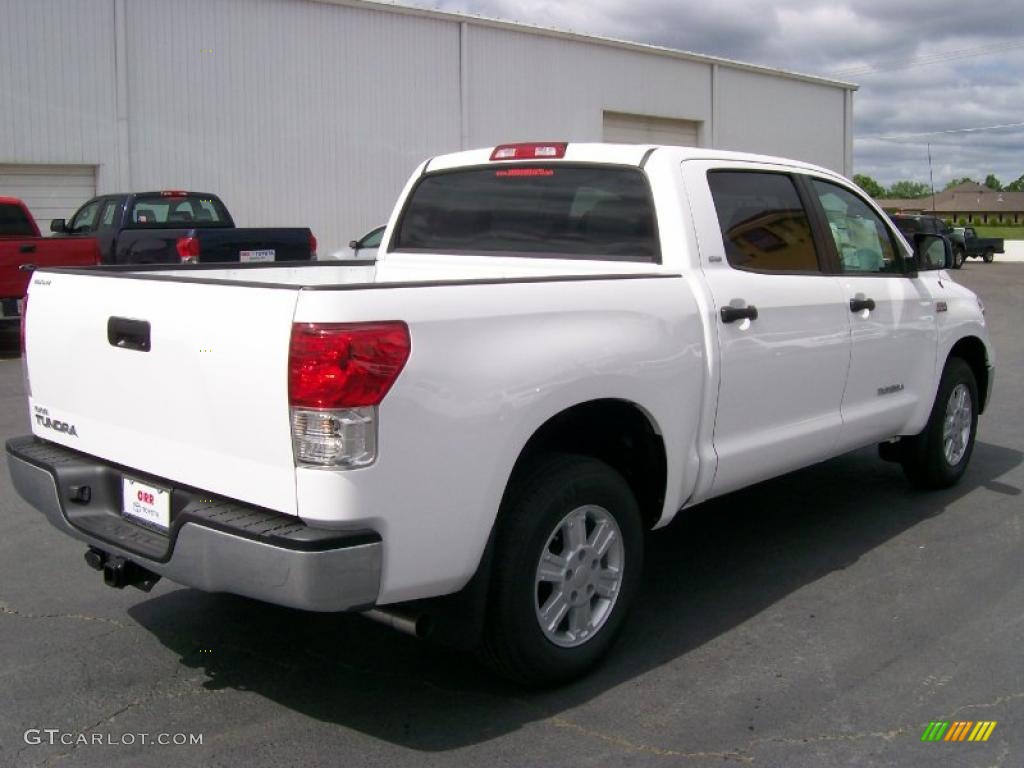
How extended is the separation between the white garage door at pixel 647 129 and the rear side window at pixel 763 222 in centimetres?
2200

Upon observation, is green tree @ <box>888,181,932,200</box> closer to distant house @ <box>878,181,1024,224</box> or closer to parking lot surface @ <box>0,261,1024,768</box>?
distant house @ <box>878,181,1024,224</box>

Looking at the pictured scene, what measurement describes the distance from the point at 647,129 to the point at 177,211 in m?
16.0

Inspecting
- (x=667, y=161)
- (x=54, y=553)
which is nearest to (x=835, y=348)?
(x=667, y=161)

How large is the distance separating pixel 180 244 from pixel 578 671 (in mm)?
10073

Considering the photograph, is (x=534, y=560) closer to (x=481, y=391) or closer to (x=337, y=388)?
(x=481, y=391)

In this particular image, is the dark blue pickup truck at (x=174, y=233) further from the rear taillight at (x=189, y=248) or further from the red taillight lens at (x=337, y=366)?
the red taillight lens at (x=337, y=366)

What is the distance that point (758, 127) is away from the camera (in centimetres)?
3084

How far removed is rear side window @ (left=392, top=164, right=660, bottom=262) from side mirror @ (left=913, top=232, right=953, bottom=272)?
227cm

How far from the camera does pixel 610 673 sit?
13.5 ft

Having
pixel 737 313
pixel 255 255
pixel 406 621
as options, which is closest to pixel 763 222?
pixel 737 313

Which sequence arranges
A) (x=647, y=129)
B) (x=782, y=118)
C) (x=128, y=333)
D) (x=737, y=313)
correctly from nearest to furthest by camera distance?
(x=128, y=333) → (x=737, y=313) → (x=647, y=129) → (x=782, y=118)

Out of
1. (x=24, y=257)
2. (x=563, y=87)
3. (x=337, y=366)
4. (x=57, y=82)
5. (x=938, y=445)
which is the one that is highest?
(x=563, y=87)

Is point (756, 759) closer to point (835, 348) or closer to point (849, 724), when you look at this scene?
point (849, 724)

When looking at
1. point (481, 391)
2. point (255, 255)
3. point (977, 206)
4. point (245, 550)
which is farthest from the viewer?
point (977, 206)
